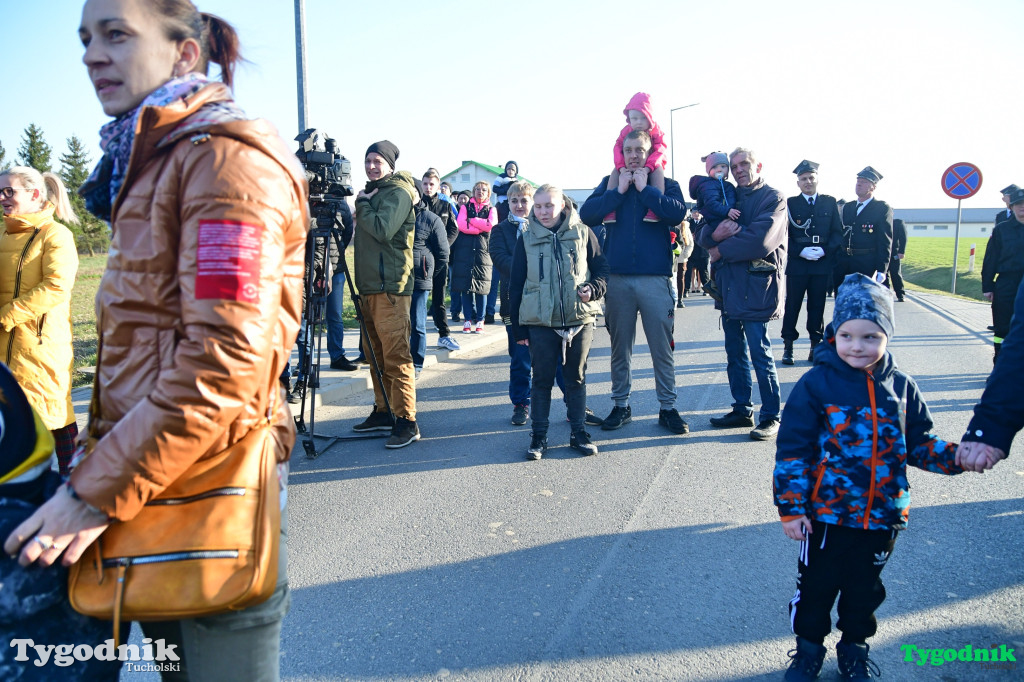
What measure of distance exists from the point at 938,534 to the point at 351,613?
3.10 metres

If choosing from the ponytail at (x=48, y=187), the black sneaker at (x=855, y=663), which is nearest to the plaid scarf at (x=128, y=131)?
the black sneaker at (x=855, y=663)

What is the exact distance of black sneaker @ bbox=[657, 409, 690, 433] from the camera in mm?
5773

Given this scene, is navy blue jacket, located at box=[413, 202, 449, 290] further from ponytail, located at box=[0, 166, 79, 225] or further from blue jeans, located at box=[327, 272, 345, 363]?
ponytail, located at box=[0, 166, 79, 225]

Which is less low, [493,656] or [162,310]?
[162,310]

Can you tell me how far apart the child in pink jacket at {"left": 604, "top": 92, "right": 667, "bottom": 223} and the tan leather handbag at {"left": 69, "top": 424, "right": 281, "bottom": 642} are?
484cm

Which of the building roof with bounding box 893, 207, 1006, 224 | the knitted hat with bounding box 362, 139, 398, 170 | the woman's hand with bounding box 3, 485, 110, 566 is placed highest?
the building roof with bounding box 893, 207, 1006, 224

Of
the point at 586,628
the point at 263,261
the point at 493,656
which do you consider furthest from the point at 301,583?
the point at 263,261

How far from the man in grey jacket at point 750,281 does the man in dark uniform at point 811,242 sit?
262 cm

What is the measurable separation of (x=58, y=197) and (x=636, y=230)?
13.6 ft

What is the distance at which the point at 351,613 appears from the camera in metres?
3.16

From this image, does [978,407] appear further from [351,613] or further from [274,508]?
[351,613]

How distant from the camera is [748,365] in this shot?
19.4ft

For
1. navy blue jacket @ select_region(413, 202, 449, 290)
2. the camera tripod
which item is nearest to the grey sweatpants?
navy blue jacket @ select_region(413, 202, 449, 290)

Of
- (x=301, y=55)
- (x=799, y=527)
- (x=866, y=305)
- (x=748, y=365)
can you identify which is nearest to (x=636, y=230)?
(x=748, y=365)
